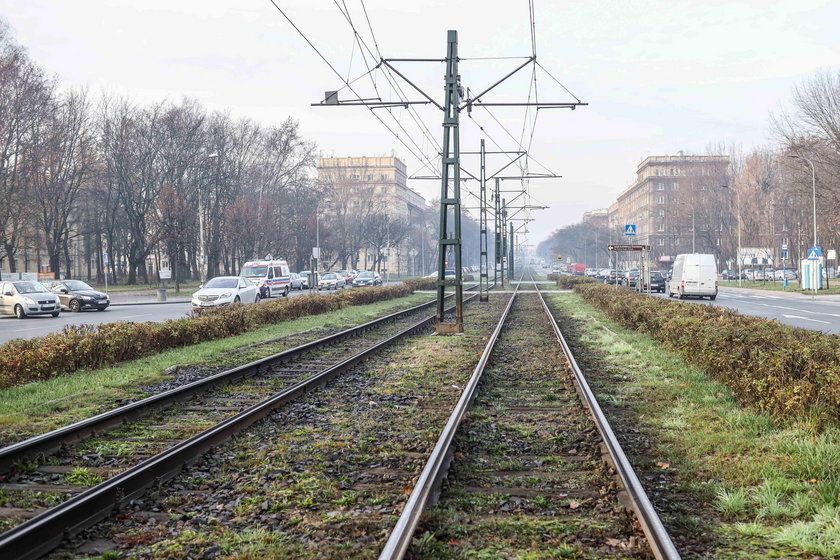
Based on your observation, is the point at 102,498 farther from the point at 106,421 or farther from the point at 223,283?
the point at 223,283

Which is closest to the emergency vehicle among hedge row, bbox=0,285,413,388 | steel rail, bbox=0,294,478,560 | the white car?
the white car

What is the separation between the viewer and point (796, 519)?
18.6ft

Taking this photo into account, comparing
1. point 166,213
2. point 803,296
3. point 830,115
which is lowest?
point 803,296

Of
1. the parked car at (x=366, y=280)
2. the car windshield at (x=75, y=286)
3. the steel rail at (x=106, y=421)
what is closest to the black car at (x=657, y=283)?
the parked car at (x=366, y=280)

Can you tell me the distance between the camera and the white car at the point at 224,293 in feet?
108

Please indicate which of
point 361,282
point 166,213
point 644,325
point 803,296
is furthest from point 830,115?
point 166,213

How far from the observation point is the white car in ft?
108

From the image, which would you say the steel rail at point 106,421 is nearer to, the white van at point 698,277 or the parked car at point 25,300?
the parked car at point 25,300

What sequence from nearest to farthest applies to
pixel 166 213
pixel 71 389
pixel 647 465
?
pixel 647 465 < pixel 71 389 < pixel 166 213

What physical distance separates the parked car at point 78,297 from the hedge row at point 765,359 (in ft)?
91.7

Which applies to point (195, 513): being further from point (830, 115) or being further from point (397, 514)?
point (830, 115)

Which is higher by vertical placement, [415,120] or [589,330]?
[415,120]

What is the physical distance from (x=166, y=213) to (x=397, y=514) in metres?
56.3

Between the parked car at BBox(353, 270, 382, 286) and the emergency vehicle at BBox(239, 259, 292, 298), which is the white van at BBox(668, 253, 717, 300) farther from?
the parked car at BBox(353, 270, 382, 286)
